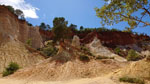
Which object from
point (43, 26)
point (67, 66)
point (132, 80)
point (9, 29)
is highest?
point (43, 26)

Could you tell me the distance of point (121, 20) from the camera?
363 inches

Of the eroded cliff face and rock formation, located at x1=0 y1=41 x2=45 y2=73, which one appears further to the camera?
the eroded cliff face

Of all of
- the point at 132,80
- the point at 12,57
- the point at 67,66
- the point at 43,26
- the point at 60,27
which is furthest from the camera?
the point at 43,26

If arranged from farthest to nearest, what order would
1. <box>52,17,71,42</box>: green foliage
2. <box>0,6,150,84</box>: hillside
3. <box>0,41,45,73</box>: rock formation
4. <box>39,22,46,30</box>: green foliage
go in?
<box>39,22,46,30</box>: green foliage < <box>52,17,71,42</box>: green foliage < <box>0,41,45,73</box>: rock formation < <box>0,6,150,84</box>: hillside

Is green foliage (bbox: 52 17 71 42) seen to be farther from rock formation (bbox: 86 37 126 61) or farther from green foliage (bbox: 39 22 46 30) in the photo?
green foliage (bbox: 39 22 46 30)

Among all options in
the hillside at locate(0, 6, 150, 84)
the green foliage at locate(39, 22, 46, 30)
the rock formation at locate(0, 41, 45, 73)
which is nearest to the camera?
the hillside at locate(0, 6, 150, 84)

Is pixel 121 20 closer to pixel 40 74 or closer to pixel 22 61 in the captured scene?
pixel 40 74

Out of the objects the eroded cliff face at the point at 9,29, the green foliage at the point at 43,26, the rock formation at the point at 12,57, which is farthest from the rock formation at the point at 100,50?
the green foliage at the point at 43,26

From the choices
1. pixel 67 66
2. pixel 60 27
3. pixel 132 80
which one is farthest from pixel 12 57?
pixel 132 80

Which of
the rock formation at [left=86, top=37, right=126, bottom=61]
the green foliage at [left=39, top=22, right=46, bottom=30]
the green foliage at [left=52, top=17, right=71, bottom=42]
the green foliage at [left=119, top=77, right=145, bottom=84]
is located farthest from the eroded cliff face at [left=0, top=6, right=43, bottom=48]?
the green foliage at [left=39, top=22, right=46, bottom=30]

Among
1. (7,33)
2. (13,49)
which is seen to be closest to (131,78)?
(13,49)

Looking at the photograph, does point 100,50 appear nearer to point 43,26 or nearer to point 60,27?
point 60,27

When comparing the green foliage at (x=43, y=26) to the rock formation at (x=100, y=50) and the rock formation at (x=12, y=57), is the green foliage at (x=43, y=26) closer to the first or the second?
the rock formation at (x=100, y=50)

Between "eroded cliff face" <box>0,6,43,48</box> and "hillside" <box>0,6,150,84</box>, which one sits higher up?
"eroded cliff face" <box>0,6,43,48</box>
